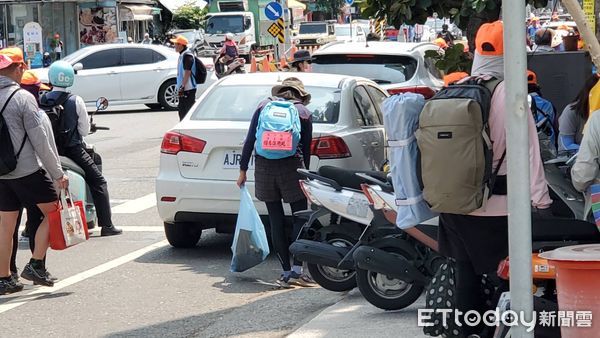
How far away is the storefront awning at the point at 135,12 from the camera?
52.9 m

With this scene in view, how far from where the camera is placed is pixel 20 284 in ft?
28.7

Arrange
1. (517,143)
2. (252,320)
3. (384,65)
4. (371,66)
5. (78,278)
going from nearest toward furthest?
(517,143), (252,320), (78,278), (371,66), (384,65)

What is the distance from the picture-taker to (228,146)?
955 centimetres

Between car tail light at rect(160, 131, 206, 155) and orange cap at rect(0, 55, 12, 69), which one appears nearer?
orange cap at rect(0, 55, 12, 69)

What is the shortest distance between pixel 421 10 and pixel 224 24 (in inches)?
1692

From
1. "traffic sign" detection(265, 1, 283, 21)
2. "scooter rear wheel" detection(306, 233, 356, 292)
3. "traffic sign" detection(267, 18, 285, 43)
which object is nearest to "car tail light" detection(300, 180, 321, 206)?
"scooter rear wheel" detection(306, 233, 356, 292)

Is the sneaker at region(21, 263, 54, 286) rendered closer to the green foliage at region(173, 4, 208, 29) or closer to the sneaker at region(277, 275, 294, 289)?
the sneaker at region(277, 275, 294, 289)

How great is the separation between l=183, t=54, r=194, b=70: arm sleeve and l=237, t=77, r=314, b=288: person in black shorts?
899 cm

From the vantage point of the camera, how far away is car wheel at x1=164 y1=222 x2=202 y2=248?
33.2 feet

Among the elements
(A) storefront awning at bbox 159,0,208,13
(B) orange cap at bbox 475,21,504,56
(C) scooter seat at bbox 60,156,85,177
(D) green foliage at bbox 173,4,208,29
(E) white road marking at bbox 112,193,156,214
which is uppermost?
(A) storefront awning at bbox 159,0,208,13

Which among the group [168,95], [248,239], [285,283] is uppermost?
[168,95]

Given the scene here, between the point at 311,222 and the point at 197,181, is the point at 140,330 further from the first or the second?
the point at 197,181

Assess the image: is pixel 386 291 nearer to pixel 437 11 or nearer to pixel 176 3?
pixel 437 11

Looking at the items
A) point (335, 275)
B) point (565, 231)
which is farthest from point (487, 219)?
point (335, 275)
